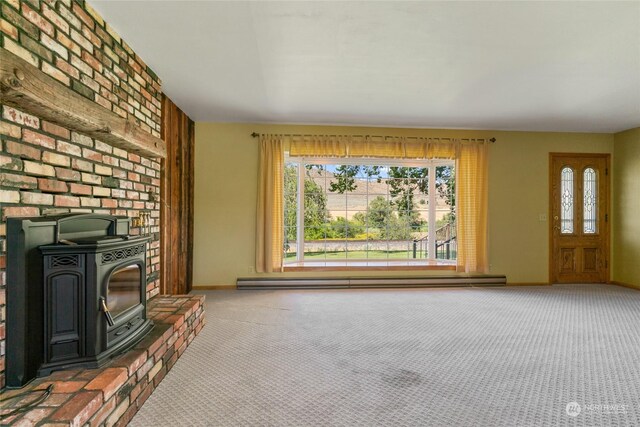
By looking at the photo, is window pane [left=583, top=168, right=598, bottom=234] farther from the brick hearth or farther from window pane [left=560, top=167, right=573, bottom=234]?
the brick hearth

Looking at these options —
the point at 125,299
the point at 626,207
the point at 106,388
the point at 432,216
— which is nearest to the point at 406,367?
the point at 106,388

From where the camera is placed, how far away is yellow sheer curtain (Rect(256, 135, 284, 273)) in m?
4.72

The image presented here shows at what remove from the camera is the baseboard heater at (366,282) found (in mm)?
4730

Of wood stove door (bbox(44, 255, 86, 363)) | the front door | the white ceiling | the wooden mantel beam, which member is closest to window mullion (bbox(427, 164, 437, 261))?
the white ceiling

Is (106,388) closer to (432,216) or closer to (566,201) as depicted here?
(432,216)

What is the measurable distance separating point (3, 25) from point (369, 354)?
2.80 m

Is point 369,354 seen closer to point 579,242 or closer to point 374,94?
point 374,94

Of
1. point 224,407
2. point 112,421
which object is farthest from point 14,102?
point 224,407

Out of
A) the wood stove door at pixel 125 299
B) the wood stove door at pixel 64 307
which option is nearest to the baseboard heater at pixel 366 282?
the wood stove door at pixel 125 299

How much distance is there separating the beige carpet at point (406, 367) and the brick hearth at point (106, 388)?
12 cm

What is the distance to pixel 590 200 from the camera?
17.3 ft

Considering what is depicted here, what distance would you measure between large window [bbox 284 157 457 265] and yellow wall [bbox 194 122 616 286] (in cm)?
44

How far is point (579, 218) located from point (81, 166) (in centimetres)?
639

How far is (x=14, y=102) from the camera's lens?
1.49 m
